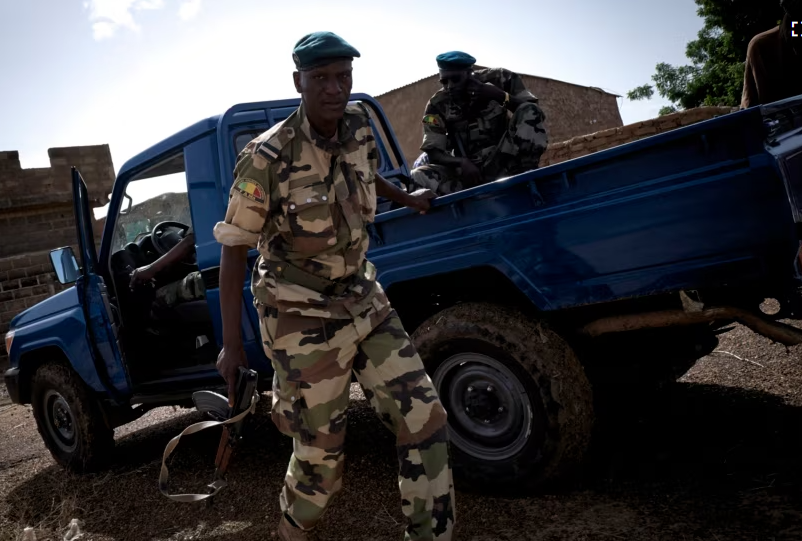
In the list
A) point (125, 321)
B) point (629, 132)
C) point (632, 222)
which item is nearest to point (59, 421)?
point (125, 321)

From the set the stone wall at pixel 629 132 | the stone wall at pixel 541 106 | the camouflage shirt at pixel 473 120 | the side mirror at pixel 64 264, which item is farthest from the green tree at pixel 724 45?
the side mirror at pixel 64 264

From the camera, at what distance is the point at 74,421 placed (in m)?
4.21

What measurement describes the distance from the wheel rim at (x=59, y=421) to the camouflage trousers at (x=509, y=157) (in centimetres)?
276

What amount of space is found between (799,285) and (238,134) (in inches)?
104

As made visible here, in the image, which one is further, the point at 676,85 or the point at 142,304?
the point at 676,85

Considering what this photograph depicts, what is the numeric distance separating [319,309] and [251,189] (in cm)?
43

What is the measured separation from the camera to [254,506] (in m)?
3.07

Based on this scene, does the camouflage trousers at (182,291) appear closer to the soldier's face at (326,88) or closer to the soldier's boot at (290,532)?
the soldier's boot at (290,532)

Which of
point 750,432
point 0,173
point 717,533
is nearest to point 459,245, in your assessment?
point 717,533

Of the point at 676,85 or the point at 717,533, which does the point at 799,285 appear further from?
the point at 676,85

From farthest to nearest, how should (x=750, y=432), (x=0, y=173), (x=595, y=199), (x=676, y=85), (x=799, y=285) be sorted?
(x=676, y=85), (x=0, y=173), (x=750, y=432), (x=595, y=199), (x=799, y=285)

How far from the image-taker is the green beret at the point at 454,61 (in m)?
3.88

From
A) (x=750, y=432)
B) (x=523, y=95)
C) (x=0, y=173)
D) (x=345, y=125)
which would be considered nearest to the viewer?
(x=345, y=125)

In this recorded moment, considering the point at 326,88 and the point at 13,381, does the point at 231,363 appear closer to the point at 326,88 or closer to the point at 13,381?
the point at 326,88
